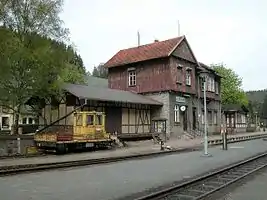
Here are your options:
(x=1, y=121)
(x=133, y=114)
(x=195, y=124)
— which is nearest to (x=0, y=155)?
(x=133, y=114)

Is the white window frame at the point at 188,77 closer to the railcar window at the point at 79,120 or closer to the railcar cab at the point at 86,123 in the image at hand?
the railcar cab at the point at 86,123

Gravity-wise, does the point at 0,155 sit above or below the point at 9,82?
below

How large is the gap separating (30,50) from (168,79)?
17.1 m

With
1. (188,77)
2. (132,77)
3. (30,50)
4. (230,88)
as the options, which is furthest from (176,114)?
(230,88)

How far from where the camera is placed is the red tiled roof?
134ft

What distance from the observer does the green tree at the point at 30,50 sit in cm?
2558

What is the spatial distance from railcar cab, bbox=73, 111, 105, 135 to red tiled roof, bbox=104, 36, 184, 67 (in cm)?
1435

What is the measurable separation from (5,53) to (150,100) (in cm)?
1730

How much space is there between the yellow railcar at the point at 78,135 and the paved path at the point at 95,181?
765 centimetres

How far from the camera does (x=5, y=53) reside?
25.2 m

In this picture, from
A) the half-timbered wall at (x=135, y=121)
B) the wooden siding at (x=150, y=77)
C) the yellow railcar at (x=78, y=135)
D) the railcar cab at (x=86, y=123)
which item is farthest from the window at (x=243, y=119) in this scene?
the railcar cab at (x=86, y=123)

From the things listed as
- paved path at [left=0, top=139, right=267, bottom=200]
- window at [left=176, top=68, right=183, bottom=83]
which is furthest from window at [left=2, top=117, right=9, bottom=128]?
paved path at [left=0, top=139, right=267, bottom=200]

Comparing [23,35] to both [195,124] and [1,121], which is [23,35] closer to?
[195,124]

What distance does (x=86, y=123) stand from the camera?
88.8ft
